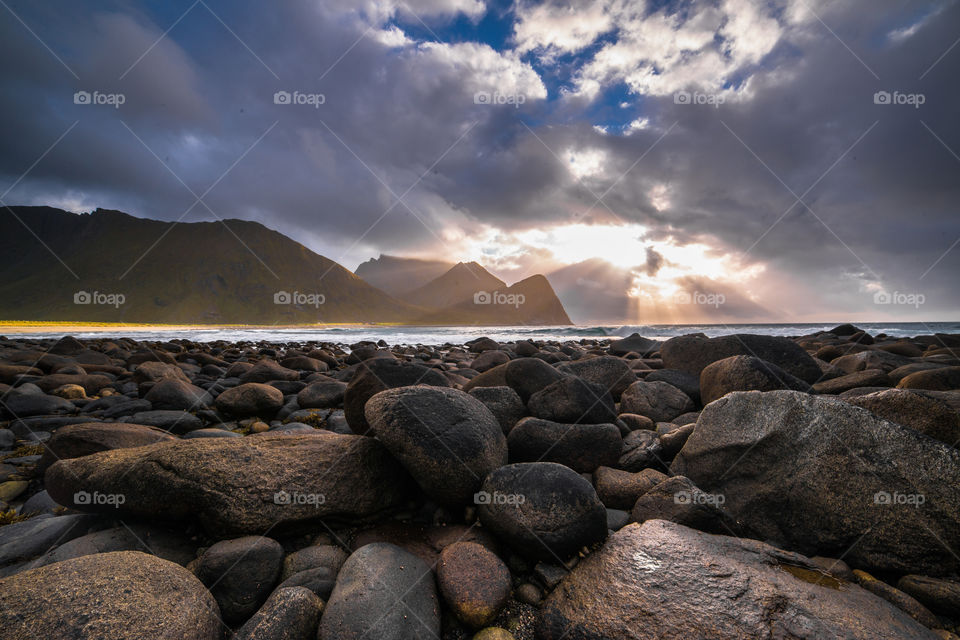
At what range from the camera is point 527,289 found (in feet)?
548

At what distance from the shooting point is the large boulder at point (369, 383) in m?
4.72

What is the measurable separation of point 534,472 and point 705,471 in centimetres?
169

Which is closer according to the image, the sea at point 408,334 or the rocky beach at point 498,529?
the rocky beach at point 498,529

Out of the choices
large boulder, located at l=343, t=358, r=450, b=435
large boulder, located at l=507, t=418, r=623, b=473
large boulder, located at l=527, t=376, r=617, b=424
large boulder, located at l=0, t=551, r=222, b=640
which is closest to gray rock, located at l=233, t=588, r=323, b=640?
large boulder, located at l=0, t=551, r=222, b=640

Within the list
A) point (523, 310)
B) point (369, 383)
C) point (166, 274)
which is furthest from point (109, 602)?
point (166, 274)

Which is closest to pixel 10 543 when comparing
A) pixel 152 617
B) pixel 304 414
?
pixel 152 617

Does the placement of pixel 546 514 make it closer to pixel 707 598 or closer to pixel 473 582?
pixel 473 582

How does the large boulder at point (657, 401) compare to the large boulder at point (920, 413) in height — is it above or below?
below

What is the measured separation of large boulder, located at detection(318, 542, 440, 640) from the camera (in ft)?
6.82

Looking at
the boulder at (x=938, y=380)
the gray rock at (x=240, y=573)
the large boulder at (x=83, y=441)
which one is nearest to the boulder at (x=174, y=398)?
the large boulder at (x=83, y=441)

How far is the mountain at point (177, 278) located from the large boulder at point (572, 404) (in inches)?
4360

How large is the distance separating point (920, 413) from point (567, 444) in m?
2.94

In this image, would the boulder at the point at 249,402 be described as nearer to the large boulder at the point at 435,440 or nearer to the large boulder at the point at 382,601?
the large boulder at the point at 435,440

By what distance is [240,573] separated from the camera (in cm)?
245
